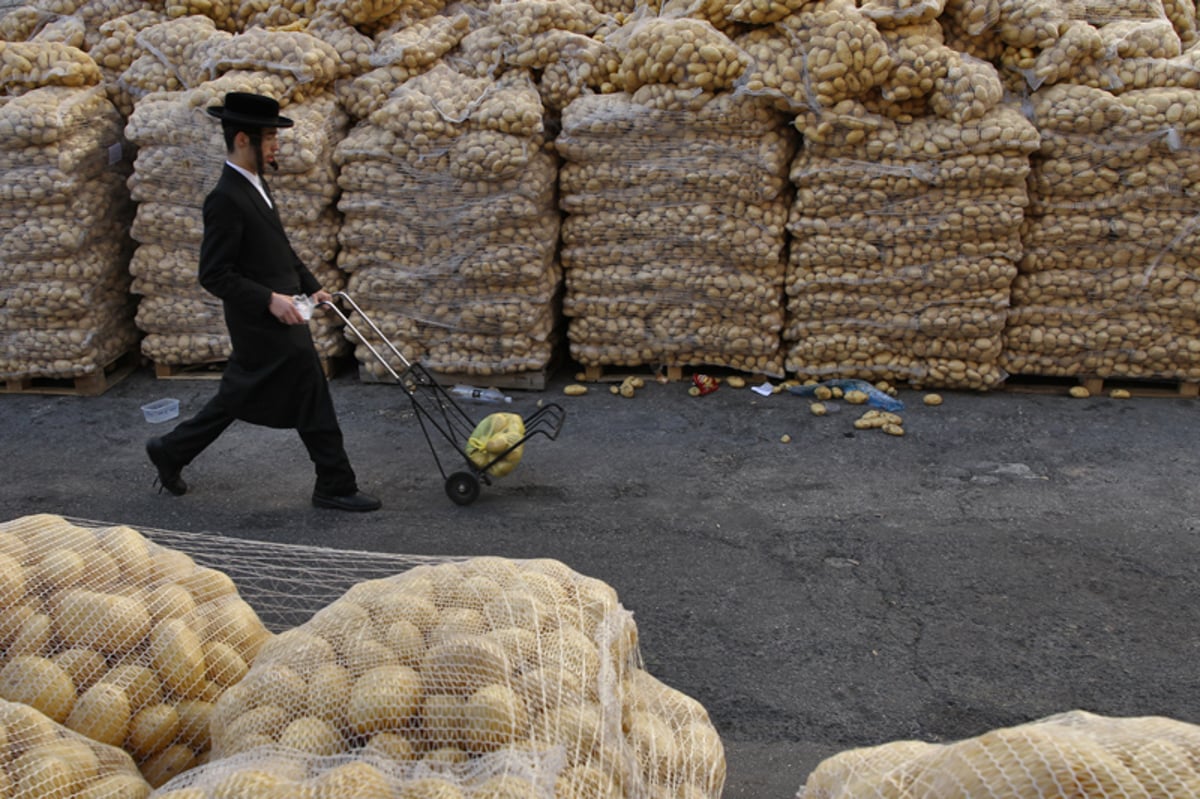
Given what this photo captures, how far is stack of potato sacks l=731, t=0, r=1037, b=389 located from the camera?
19.2 ft

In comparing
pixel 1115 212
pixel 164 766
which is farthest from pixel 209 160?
pixel 1115 212

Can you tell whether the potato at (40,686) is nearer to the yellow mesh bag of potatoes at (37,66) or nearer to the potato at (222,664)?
the potato at (222,664)

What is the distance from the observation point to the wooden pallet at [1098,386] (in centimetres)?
648

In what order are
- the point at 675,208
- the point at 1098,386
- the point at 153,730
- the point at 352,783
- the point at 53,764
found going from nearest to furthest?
1. the point at 352,783
2. the point at 53,764
3. the point at 153,730
4. the point at 675,208
5. the point at 1098,386

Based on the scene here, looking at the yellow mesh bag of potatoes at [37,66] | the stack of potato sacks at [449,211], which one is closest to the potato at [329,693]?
the stack of potato sacks at [449,211]

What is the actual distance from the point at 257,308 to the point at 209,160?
2.00 metres

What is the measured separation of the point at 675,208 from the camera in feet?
21.0

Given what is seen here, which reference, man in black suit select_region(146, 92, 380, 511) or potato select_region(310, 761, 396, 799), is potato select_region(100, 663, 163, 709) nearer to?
potato select_region(310, 761, 396, 799)

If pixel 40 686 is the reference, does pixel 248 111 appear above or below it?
above

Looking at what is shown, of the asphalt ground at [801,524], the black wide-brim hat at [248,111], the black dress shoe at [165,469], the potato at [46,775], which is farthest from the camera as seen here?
the black dress shoe at [165,469]

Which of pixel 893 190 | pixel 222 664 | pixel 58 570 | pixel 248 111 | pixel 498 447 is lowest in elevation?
pixel 498 447

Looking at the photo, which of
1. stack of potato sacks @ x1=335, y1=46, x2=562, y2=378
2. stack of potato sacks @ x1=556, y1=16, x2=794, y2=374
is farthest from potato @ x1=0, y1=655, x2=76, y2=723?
stack of potato sacks @ x1=556, y1=16, x2=794, y2=374

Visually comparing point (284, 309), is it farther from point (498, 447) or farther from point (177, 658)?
point (177, 658)

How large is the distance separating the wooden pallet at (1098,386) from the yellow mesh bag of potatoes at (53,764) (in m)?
5.78
